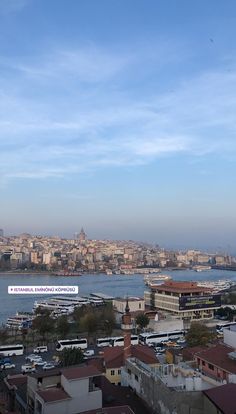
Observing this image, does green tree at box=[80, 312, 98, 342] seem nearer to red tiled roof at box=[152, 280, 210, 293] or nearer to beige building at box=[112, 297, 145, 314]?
beige building at box=[112, 297, 145, 314]

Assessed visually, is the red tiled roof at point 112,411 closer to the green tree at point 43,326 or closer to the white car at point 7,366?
the white car at point 7,366

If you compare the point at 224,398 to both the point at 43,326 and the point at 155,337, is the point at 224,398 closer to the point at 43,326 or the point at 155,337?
the point at 155,337

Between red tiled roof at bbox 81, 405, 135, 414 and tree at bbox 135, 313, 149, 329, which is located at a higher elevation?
red tiled roof at bbox 81, 405, 135, 414

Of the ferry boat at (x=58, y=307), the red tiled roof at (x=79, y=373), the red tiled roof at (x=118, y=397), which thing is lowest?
the ferry boat at (x=58, y=307)

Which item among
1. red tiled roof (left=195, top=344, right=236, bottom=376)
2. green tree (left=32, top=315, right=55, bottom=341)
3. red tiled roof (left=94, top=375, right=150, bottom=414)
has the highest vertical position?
red tiled roof (left=195, top=344, right=236, bottom=376)

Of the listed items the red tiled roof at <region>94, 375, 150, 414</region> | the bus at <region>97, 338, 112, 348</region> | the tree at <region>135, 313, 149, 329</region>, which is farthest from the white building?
the tree at <region>135, 313, 149, 329</region>

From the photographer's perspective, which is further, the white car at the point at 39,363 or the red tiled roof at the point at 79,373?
the white car at the point at 39,363

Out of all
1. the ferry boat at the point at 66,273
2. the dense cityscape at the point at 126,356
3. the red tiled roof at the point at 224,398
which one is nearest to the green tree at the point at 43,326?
the dense cityscape at the point at 126,356
